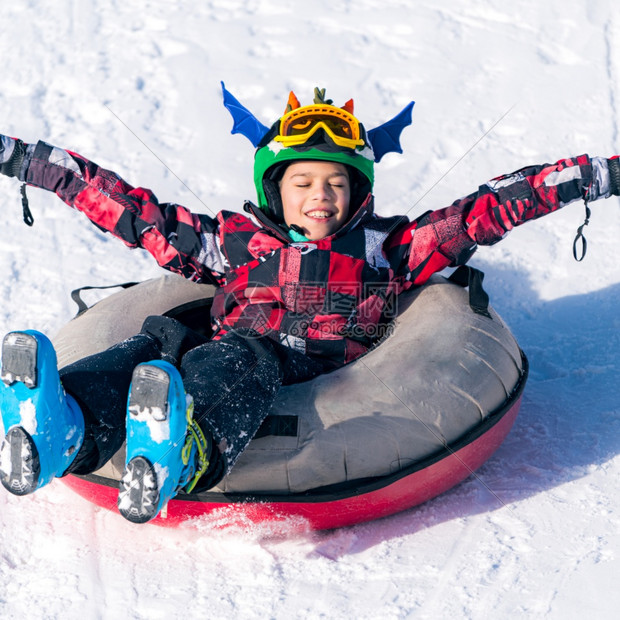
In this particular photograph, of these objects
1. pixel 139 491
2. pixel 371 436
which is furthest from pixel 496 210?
pixel 139 491

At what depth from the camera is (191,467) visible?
222 cm

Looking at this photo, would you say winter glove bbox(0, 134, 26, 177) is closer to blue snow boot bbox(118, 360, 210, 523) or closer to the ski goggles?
the ski goggles

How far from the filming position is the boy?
8.16 feet

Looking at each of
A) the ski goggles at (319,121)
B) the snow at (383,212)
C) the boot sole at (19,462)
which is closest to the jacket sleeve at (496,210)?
the ski goggles at (319,121)

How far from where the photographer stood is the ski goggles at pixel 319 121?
3137 mm

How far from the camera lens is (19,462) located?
2.14 m

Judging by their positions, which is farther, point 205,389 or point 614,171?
point 614,171

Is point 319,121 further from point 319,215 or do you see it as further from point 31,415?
point 31,415

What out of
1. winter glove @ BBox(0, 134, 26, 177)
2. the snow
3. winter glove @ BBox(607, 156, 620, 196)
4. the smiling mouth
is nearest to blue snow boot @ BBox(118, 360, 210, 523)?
the snow

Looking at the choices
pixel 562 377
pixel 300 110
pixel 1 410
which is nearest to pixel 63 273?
pixel 300 110

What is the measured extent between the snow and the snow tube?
11 cm

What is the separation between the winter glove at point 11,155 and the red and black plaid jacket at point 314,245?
4 cm

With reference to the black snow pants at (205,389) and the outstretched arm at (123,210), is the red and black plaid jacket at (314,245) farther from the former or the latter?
the black snow pants at (205,389)

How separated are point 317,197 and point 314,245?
7.1 inches
